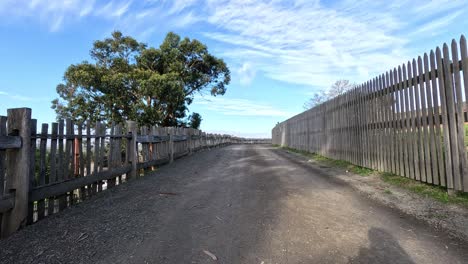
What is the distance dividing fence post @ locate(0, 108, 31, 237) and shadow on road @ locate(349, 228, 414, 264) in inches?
156

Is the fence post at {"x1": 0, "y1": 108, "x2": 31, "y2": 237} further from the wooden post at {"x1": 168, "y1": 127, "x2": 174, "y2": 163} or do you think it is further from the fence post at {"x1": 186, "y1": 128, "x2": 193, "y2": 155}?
the fence post at {"x1": 186, "y1": 128, "x2": 193, "y2": 155}

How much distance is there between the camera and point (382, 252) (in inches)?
116

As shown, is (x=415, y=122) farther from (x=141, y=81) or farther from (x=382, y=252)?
(x=141, y=81)

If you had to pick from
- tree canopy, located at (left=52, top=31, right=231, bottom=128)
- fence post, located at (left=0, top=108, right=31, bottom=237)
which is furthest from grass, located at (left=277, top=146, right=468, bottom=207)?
tree canopy, located at (left=52, top=31, right=231, bottom=128)

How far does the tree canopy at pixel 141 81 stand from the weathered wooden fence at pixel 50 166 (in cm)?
1360

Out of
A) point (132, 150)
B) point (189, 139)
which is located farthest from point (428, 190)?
point (189, 139)

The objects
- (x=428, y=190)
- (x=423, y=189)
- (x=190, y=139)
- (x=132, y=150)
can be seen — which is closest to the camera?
(x=428, y=190)

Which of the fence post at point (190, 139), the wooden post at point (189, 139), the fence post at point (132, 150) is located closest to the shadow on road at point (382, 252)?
the fence post at point (132, 150)

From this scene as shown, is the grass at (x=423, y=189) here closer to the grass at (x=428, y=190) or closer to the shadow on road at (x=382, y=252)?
the grass at (x=428, y=190)

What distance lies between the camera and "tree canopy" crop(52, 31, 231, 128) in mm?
21344

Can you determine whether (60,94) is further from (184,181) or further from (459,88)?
(459,88)

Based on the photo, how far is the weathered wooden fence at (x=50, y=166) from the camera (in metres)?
3.62

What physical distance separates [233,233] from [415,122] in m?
4.76

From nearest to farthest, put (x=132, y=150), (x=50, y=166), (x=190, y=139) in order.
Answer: (x=50, y=166) → (x=132, y=150) → (x=190, y=139)
